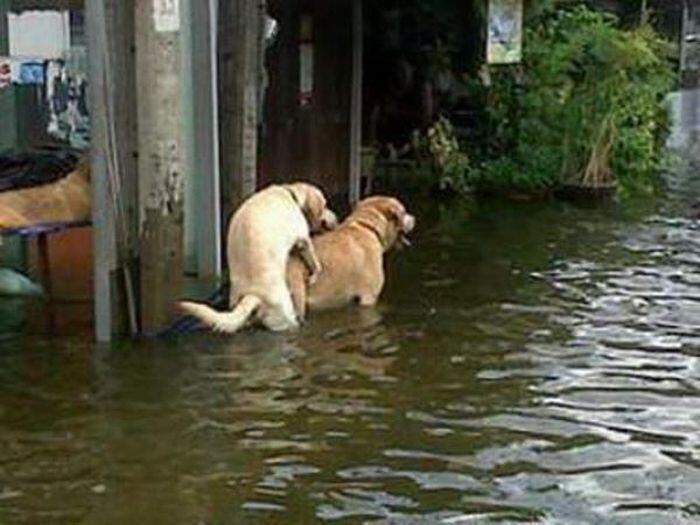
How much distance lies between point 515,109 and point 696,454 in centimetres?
1128

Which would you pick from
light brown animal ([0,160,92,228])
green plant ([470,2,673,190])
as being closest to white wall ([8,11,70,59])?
light brown animal ([0,160,92,228])

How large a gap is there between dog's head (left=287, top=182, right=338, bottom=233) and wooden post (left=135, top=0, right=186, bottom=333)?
1.13 metres

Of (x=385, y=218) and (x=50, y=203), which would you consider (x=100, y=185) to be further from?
(x=385, y=218)

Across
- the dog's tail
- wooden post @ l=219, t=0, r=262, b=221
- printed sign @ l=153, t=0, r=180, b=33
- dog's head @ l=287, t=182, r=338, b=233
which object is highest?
printed sign @ l=153, t=0, r=180, b=33

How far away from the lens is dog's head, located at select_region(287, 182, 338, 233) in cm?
1045

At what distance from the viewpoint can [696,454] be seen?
7.15m

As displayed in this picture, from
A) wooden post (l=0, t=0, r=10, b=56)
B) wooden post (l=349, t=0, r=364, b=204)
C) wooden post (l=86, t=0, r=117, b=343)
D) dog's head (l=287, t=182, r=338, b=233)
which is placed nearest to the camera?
wooden post (l=86, t=0, r=117, b=343)

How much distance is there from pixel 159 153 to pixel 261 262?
0.99 m

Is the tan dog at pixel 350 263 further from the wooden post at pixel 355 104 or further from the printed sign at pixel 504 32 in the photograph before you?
the printed sign at pixel 504 32

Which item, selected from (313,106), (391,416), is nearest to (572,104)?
(313,106)

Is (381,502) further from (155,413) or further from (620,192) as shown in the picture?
(620,192)

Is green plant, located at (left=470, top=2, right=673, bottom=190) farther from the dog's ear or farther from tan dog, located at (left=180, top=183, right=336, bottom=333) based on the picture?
tan dog, located at (left=180, top=183, right=336, bottom=333)

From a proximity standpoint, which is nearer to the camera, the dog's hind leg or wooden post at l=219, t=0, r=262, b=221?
the dog's hind leg

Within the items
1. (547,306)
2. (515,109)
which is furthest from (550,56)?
(547,306)
